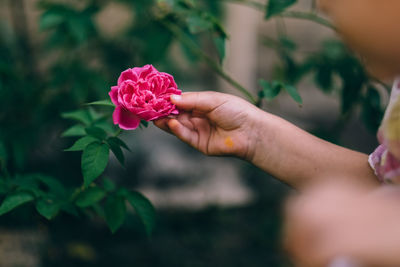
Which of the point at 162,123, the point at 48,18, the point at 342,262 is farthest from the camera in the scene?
the point at 48,18

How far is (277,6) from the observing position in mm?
1482

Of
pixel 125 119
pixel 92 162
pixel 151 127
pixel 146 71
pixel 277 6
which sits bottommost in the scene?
pixel 151 127

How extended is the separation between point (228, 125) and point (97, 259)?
4.49ft

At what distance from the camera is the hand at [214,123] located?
1.21m

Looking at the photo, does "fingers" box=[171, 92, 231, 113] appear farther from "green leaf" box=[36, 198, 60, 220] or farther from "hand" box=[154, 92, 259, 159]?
"green leaf" box=[36, 198, 60, 220]

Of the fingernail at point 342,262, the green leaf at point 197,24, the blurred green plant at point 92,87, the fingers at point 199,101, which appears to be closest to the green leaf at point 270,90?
the blurred green plant at point 92,87

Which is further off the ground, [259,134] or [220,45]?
[220,45]

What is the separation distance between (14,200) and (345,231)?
2.84 ft

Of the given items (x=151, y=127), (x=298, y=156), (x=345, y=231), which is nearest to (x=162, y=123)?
(x=298, y=156)

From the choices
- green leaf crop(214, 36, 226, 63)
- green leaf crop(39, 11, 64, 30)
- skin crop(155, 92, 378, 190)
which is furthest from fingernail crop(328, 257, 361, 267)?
green leaf crop(39, 11, 64, 30)

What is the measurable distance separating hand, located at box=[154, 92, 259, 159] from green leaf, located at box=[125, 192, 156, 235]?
23 centimetres

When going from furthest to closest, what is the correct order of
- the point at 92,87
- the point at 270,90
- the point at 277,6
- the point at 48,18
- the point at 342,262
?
the point at 92,87
the point at 48,18
the point at 277,6
the point at 270,90
the point at 342,262

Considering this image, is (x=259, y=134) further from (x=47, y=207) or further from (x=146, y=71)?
(x=47, y=207)

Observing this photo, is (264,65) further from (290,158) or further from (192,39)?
(290,158)
